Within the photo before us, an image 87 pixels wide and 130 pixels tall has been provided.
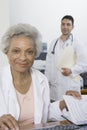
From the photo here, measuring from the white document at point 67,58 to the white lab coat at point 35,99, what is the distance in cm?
103

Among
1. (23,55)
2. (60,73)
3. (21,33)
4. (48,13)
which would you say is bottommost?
(60,73)

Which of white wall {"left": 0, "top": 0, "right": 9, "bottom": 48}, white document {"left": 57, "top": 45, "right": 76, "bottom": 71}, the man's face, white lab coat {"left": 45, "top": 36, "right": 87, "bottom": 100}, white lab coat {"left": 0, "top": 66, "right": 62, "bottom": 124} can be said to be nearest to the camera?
white lab coat {"left": 0, "top": 66, "right": 62, "bottom": 124}

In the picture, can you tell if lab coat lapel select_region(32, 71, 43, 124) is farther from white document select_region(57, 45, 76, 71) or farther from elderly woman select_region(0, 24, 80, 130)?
white document select_region(57, 45, 76, 71)

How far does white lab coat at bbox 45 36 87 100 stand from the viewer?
2758mm

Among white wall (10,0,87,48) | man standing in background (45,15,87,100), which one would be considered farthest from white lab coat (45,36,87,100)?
white wall (10,0,87,48)

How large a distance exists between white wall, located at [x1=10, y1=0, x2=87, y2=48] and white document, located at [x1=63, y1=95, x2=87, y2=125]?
10.2ft

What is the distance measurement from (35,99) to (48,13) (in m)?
3.27

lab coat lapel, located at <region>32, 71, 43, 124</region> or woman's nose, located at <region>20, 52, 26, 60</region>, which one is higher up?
woman's nose, located at <region>20, 52, 26, 60</region>

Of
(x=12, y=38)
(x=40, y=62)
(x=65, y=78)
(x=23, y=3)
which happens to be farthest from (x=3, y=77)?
(x=23, y=3)

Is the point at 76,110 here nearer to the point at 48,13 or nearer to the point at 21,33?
the point at 21,33

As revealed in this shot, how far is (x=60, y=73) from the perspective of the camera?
2.79 m

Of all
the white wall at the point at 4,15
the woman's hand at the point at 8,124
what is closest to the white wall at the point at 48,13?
the white wall at the point at 4,15

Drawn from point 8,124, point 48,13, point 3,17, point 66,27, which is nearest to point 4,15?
point 3,17

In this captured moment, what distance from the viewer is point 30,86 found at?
156 centimetres
